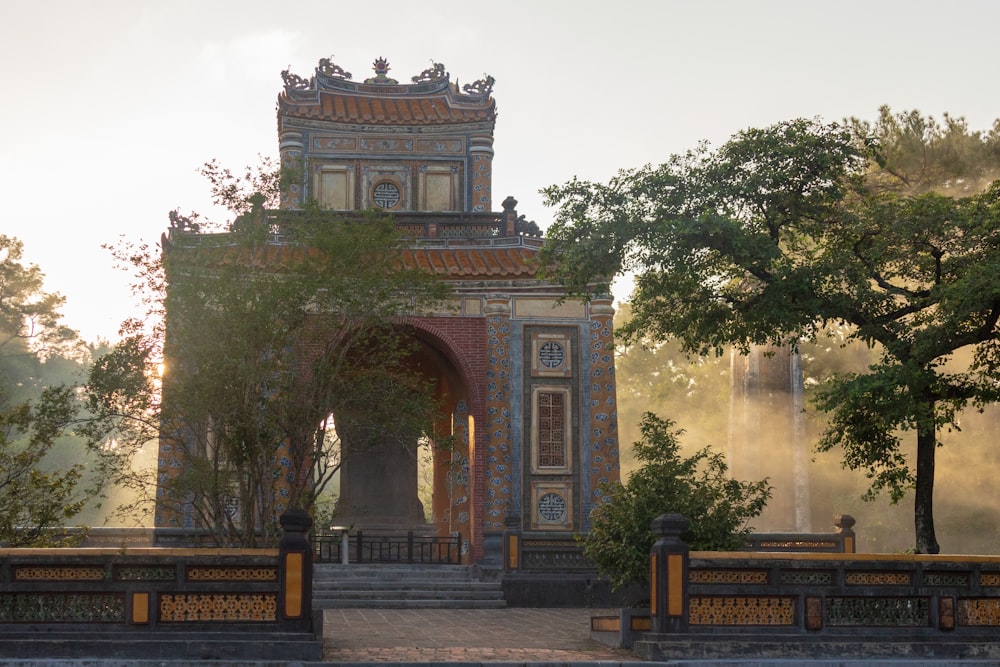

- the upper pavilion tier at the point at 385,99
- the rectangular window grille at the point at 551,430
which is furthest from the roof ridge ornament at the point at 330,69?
the rectangular window grille at the point at 551,430

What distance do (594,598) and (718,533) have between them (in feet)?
26.9

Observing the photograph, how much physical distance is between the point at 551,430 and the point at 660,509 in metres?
10.7

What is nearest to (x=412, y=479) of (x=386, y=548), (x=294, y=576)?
(x=386, y=548)

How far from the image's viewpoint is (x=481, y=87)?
2872 cm

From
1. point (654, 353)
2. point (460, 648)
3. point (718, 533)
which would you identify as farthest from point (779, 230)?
point (654, 353)

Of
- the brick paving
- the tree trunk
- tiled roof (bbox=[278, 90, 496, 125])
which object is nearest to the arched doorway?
tiled roof (bbox=[278, 90, 496, 125])

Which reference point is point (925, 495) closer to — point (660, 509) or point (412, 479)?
point (660, 509)

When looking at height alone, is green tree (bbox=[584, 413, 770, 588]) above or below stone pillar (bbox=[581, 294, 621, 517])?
below

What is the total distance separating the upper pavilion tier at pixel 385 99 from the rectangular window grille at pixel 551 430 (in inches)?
286

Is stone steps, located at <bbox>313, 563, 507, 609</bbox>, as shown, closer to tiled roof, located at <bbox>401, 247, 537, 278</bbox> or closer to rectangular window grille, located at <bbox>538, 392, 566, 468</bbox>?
rectangular window grille, located at <bbox>538, 392, 566, 468</bbox>

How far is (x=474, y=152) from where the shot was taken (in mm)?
28188

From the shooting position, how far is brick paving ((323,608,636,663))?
1282 cm

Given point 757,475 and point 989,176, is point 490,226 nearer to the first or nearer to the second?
point 989,176

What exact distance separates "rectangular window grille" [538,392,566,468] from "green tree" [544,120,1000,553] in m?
8.73
